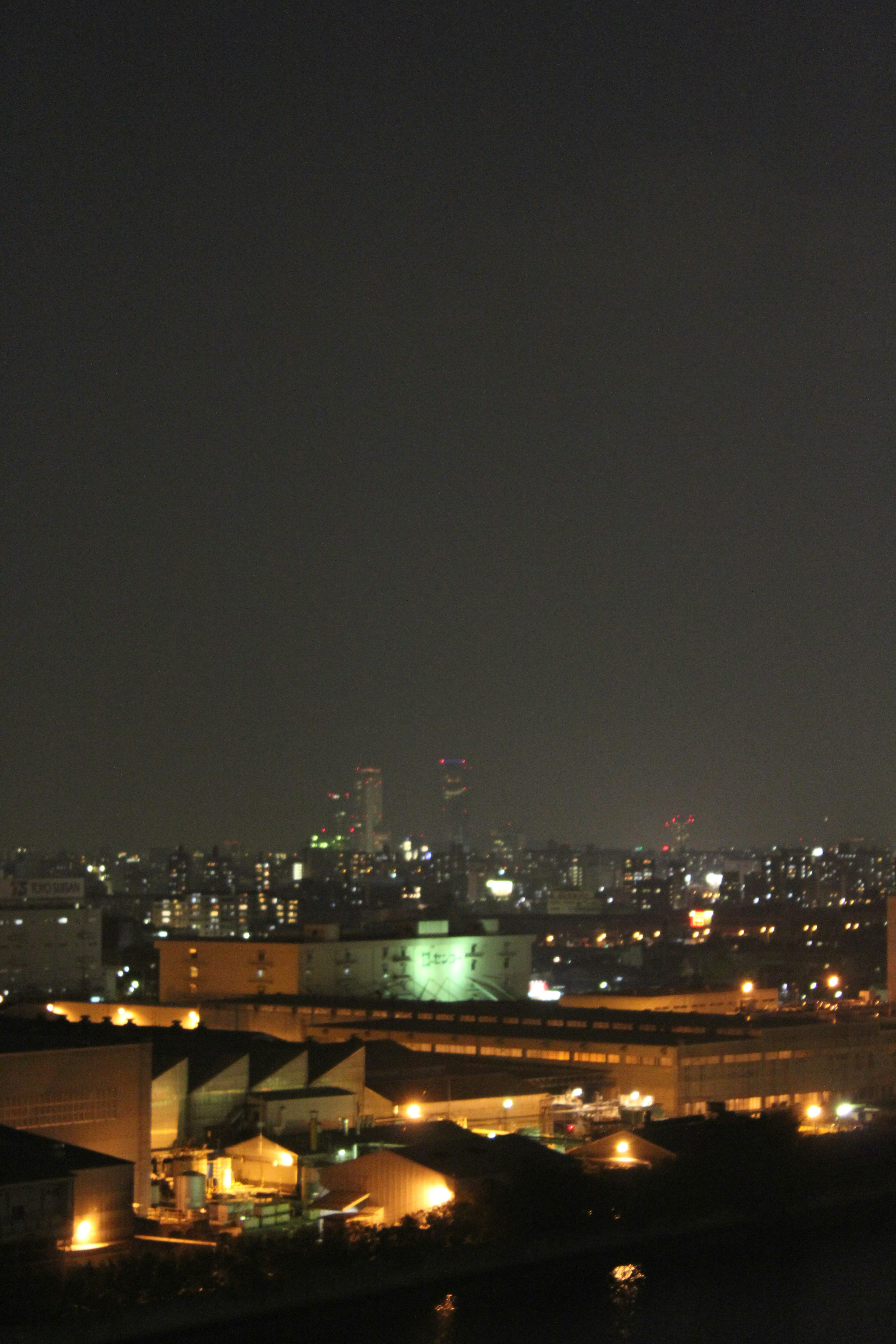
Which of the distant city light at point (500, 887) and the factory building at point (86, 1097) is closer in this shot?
the factory building at point (86, 1097)

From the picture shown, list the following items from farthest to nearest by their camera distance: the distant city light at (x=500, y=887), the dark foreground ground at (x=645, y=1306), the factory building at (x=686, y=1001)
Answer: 1. the distant city light at (x=500, y=887)
2. the factory building at (x=686, y=1001)
3. the dark foreground ground at (x=645, y=1306)

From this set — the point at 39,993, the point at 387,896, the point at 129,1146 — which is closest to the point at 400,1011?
the point at 129,1146

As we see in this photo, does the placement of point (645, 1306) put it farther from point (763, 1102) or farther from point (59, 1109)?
point (763, 1102)

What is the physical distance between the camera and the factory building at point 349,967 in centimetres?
1448

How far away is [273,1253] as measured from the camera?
266 inches

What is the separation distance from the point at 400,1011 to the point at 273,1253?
613cm

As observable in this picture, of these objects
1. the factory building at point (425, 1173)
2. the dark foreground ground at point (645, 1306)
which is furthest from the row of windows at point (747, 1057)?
the factory building at point (425, 1173)

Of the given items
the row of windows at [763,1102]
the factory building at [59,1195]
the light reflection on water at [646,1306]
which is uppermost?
the factory building at [59,1195]

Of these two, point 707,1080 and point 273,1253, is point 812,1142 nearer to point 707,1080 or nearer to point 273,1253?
point 707,1080

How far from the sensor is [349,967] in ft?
48.7

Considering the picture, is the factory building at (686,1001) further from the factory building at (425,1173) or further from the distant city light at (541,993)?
the factory building at (425,1173)

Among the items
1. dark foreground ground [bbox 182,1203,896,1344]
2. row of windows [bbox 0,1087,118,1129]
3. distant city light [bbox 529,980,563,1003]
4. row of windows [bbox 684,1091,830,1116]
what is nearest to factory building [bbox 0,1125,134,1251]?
row of windows [bbox 0,1087,118,1129]

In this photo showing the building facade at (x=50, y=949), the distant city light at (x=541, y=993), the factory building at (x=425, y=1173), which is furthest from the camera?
the building facade at (x=50, y=949)

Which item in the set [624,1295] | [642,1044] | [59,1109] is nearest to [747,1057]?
[642,1044]
